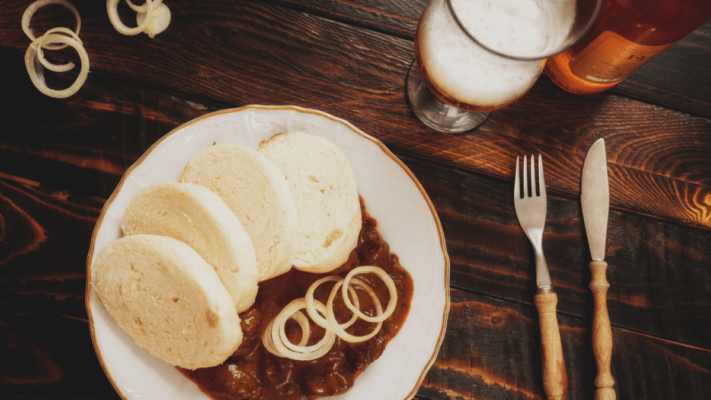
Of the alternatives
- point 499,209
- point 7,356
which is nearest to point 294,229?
point 499,209

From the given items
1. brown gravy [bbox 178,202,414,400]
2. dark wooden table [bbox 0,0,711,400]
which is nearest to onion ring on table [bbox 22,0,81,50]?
dark wooden table [bbox 0,0,711,400]

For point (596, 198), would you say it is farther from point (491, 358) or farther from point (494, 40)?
point (494, 40)

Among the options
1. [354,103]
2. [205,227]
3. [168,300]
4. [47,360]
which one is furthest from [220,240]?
[47,360]

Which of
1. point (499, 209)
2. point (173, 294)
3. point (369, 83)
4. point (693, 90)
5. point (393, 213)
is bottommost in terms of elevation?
point (173, 294)

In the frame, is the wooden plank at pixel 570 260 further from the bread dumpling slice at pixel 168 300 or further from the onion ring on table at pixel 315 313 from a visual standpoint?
the bread dumpling slice at pixel 168 300

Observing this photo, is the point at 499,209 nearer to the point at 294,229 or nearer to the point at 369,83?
the point at 369,83

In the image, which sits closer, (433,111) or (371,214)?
(371,214)
